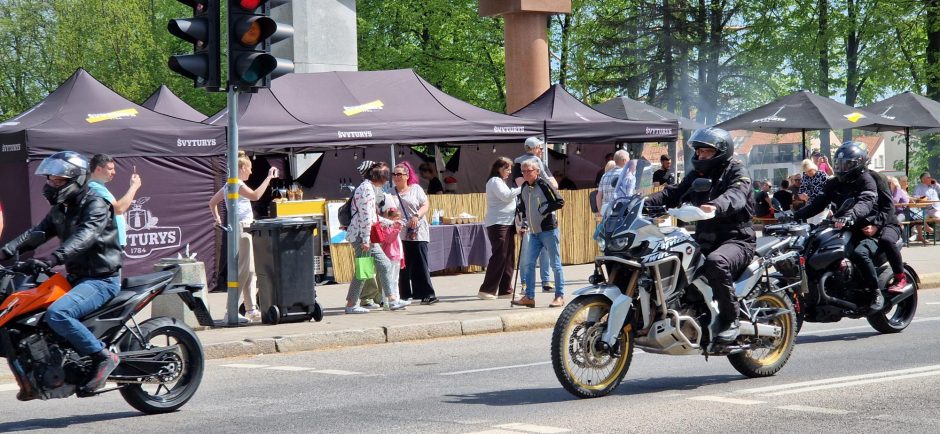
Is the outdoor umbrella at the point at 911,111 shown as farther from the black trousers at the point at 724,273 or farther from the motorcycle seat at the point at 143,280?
the motorcycle seat at the point at 143,280

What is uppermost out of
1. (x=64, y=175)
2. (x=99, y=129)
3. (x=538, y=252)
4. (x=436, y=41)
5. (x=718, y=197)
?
(x=436, y=41)

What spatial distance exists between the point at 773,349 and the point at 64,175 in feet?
16.4

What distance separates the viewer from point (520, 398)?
328 inches

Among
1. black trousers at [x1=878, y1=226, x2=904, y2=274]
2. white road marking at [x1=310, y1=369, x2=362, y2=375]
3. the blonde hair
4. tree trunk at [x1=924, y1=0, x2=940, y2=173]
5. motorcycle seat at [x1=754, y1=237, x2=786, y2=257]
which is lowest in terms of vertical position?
white road marking at [x1=310, y1=369, x2=362, y2=375]

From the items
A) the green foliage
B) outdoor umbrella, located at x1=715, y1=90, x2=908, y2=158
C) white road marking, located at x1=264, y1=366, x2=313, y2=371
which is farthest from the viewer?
the green foliage

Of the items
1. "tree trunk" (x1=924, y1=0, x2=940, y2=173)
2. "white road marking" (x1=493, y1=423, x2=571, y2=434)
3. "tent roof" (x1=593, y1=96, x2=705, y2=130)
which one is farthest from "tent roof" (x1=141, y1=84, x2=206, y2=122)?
"tree trunk" (x1=924, y1=0, x2=940, y2=173)

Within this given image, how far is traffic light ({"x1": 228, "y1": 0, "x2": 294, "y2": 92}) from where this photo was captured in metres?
11.8

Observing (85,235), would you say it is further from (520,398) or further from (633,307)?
(633,307)

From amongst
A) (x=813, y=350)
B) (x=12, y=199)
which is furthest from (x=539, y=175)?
(x=12, y=199)

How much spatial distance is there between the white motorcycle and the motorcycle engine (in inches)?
116

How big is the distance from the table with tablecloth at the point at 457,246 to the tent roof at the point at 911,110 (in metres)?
12.5

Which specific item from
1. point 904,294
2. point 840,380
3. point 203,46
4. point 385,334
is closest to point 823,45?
point 904,294

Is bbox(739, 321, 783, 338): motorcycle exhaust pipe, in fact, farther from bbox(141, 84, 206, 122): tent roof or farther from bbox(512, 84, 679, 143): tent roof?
→ bbox(141, 84, 206, 122): tent roof

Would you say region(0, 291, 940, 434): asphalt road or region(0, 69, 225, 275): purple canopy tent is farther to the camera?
region(0, 69, 225, 275): purple canopy tent
